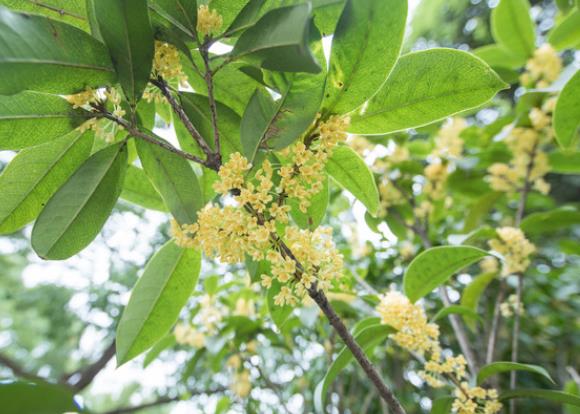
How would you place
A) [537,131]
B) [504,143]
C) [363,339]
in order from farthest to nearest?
[504,143]
[537,131]
[363,339]

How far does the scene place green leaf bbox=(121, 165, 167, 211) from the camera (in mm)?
1309

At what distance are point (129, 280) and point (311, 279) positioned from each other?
2.25 metres

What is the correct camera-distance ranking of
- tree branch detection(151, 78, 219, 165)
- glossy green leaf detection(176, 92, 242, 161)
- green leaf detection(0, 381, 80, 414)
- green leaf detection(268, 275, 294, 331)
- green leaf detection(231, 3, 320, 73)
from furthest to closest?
green leaf detection(268, 275, 294, 331) → glossy green leaf detection(176, 92, 242, 161) → tree branch detection(151, 78, 219, 165) → green leaf detection(231, 3, 320, 73) → green leaf detection(0, 381, 80, 414)

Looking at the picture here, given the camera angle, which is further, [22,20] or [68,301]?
[68,301]

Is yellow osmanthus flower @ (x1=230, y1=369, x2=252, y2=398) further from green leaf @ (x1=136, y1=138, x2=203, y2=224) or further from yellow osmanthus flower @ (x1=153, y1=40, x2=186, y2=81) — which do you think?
yellow osmanthus flower @ (x1=153, y1=40, x2=186, y2=81)

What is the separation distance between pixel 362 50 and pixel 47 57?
1.72ft

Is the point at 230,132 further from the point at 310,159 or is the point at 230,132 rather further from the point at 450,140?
the point at 450,140

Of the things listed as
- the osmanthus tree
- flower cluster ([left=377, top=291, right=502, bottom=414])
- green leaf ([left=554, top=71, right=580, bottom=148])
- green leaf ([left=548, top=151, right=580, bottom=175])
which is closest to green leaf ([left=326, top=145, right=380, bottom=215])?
the osmanthus tree

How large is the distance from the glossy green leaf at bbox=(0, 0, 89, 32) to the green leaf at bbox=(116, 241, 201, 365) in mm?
529

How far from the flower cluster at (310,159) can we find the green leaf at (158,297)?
417 millimetres

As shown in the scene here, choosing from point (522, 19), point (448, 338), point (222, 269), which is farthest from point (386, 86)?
point (222, 269)

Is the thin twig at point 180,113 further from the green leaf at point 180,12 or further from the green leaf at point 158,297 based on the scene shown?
the green leaf at point 158,297

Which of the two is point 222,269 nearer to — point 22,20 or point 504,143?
point 504,143

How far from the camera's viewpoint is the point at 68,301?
3553 millimetres
